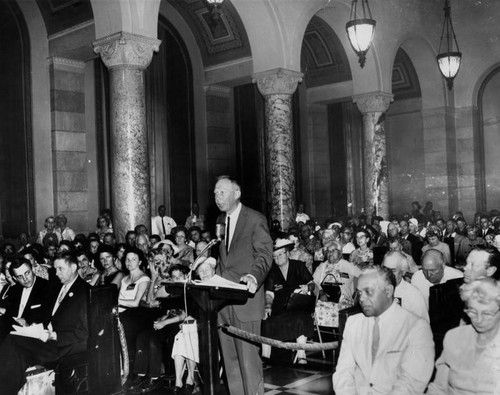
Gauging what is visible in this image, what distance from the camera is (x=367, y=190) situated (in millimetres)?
16469

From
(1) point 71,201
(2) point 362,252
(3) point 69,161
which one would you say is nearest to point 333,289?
(2) point 362,252

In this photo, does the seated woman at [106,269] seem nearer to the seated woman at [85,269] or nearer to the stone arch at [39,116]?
the seated woman at [85,269]

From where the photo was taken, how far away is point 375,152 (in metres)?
16.2

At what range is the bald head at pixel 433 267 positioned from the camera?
605 cm

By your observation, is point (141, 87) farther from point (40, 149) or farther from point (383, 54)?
point (383, 54)

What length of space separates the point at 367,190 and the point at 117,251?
8854 mm

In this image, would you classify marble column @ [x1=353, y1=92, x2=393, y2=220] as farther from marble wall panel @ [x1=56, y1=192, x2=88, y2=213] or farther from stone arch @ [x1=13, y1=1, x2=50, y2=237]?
stone arch @ [x1=13, y1=1, x2=50, y2=237]

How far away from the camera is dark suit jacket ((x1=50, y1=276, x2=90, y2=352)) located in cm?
592

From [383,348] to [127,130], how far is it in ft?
24.7

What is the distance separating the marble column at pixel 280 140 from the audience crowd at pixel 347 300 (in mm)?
534

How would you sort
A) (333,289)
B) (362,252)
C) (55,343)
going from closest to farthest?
1. (55,343)
2. (333,289)
3. (362,252)

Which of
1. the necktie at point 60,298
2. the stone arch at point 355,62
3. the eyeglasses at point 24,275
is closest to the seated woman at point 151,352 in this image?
the necktie at point 60,298

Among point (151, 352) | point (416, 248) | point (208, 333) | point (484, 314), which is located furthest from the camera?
point (416, 248)

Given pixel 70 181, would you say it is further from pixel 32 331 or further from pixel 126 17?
pixel 32 331
